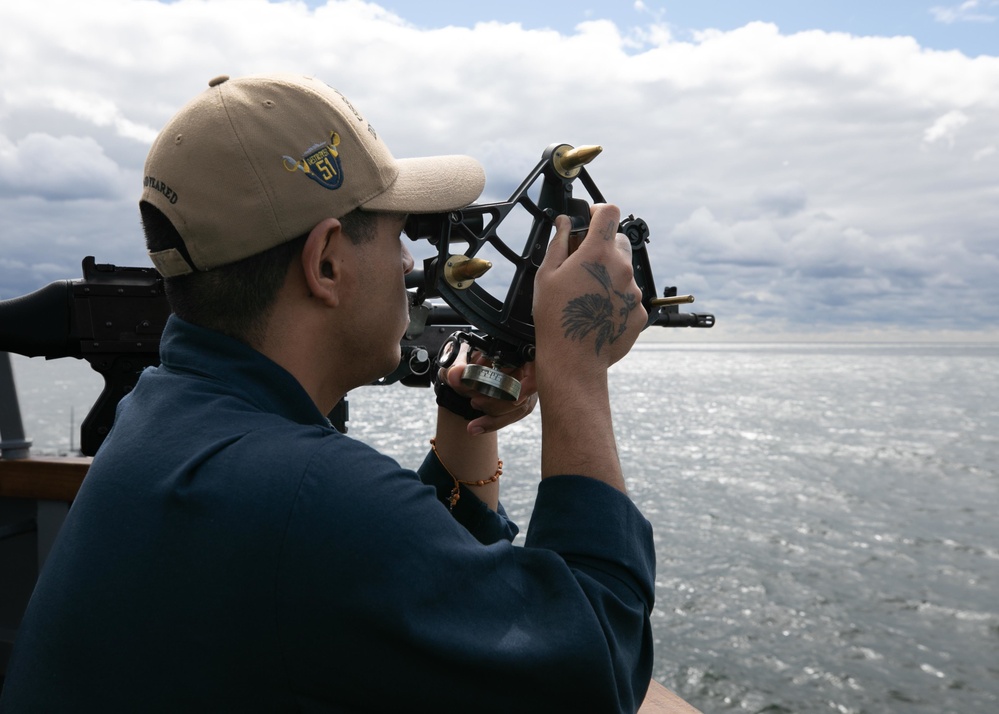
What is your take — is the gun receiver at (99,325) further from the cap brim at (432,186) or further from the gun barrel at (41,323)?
the cap brim at (432,186)

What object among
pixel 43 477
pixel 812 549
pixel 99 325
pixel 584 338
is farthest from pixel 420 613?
pixel 812 549

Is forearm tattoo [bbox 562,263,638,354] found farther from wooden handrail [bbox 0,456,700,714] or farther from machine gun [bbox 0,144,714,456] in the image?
wooden handrail [bbox 0,456,700,714]

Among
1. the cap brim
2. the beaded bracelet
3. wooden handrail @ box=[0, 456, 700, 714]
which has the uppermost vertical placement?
the cap brim

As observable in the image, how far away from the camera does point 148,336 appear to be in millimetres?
3678

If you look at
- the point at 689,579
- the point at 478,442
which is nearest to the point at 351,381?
the point at 478,442

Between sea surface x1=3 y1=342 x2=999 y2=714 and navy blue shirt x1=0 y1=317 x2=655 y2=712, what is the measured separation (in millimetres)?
2837

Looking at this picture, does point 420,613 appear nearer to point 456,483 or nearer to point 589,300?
point 589,300

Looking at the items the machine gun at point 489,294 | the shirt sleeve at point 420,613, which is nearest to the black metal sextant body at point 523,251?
the machine gun at point 489,294

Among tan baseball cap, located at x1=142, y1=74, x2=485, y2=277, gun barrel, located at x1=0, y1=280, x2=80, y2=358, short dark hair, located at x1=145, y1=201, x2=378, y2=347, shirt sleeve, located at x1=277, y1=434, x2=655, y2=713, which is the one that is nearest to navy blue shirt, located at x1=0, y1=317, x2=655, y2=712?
shirt sleeve, located at x1=277, y1=434, x2=655, y2=713

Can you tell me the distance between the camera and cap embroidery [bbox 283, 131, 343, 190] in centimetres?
132

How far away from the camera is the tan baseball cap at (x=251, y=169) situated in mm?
1309

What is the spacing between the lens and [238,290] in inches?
52.7

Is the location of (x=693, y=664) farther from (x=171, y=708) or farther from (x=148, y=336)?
(x=171, y=708)

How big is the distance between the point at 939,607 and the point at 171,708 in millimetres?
17298
